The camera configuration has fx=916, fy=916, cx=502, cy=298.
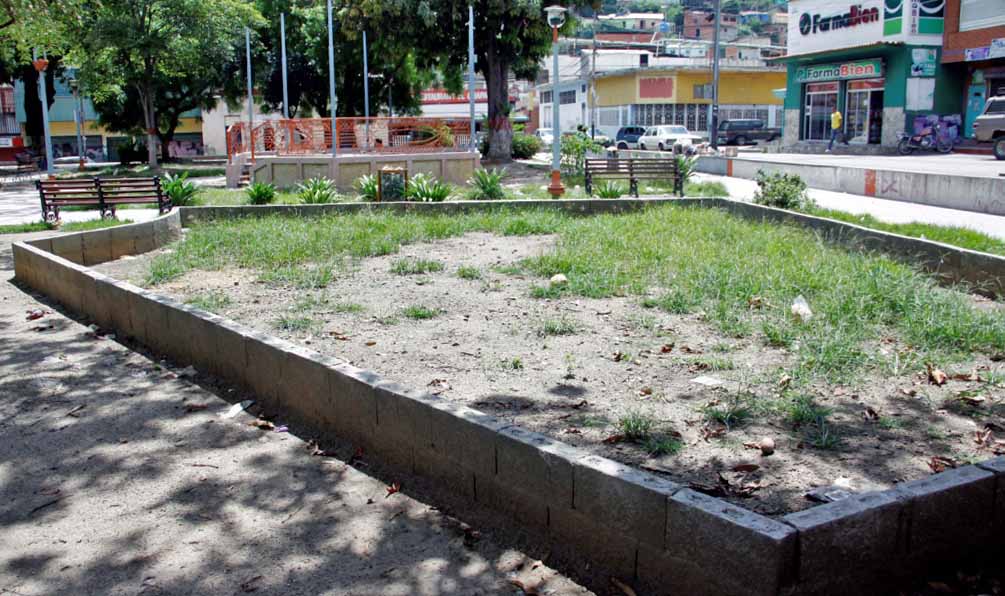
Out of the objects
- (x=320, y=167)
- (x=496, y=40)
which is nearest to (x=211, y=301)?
(x=320, y=167)

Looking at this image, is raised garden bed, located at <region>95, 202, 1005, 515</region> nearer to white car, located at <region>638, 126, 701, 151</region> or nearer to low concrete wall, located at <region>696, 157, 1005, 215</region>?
low concrete wall, located at <region>696, 157, 1005, 215</region>

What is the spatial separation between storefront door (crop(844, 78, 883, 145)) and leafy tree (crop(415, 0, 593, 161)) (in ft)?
56.6

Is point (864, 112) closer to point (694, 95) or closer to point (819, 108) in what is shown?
point (819, 108)

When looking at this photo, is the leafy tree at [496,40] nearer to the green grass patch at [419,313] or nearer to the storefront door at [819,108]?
the storefront door at [819,108]

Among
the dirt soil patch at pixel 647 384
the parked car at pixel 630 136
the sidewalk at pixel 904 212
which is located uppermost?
the parked car at pixel 630 136

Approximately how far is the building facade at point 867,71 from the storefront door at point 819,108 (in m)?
0.05

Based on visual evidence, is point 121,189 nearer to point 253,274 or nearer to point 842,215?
point 253,274

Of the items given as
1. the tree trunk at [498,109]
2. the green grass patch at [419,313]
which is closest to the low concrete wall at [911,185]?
the tree trunk at [498,109]

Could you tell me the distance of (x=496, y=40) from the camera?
31.8 metres

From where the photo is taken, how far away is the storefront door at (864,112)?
42375 mm

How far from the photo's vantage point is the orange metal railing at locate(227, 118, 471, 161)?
80.7 ft

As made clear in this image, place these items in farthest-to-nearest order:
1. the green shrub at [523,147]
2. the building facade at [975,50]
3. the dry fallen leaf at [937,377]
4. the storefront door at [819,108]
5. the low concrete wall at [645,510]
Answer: the storefront door at [819,108] → the green shrub at [523,147] → the building facade at [975,50] → the dry fallen leaf at [937,377] → the low concrete wall at [645,510]

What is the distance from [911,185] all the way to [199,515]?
17.8 metres

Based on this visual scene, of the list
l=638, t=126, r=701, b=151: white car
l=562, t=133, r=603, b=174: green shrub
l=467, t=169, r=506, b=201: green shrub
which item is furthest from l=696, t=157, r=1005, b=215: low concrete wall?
l=638, t=126, r=701, b=151: white car
